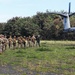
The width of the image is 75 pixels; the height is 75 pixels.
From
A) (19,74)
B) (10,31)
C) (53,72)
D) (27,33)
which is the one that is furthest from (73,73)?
(10,31)

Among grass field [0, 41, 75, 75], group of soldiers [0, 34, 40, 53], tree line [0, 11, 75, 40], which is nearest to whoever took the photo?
grass field [0, 41, 75, 75]

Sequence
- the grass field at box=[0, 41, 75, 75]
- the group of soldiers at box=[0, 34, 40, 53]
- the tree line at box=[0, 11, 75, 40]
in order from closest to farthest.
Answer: the grass field at box=[0, 41, 75, 75] < the group of soldiers at box=[0, 34, 40, 53] < the tree line at box=[0, 11, 75, 40]

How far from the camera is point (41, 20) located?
11812 cm

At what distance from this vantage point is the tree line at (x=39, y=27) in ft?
339

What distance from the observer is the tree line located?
103444 millimetres

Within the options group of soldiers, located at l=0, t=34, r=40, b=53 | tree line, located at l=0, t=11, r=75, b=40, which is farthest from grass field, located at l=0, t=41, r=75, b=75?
tree line, located at l=0, t=11, r=75, b=40

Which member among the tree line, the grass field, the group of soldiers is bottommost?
the grass field

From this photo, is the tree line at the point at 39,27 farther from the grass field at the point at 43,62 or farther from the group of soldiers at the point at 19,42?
the grass field at the point at 43,62

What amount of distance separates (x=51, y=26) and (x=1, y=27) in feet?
68.0

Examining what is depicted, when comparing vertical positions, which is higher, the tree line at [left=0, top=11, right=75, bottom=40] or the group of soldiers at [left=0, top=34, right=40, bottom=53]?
the tree line at [left=0, top=11, right=75, bottom=40]

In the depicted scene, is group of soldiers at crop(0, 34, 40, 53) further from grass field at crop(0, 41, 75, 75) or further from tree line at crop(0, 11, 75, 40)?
tree line at crop(0, 11, 75, 40)

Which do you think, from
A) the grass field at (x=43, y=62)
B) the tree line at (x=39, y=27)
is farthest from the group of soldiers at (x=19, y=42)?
the tree line at (x=39, y=27)

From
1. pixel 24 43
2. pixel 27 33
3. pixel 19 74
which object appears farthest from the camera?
pixel 27 33

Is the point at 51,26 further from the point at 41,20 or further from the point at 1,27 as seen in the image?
the point at 1,27
